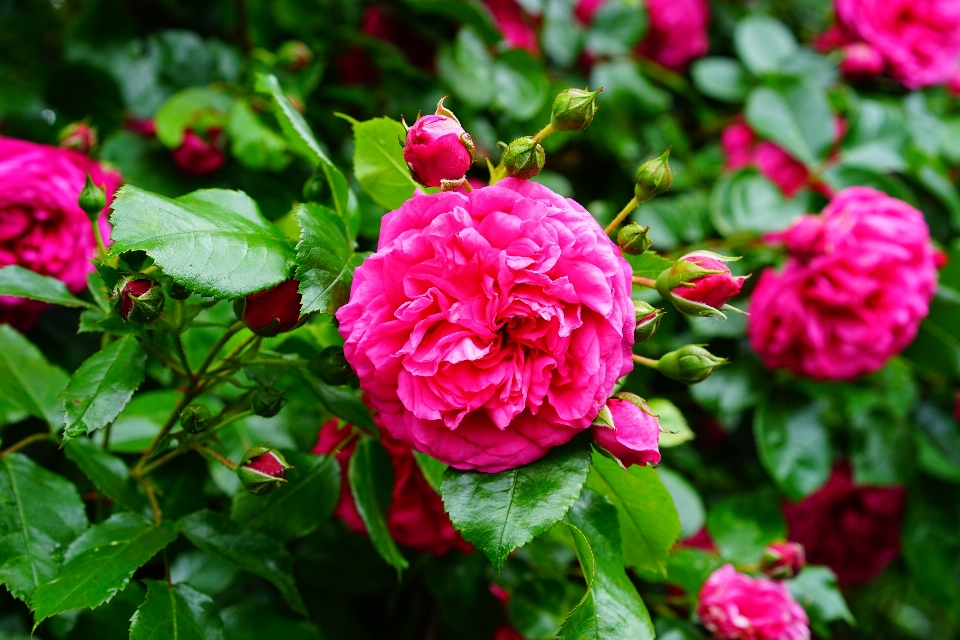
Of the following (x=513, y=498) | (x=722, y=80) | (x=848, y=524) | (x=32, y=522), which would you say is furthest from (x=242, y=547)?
(x=722, y=80)

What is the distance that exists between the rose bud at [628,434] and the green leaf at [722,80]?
1335 mm

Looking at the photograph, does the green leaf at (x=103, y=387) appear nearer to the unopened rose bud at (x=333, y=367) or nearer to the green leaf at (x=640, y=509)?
the unopened rose bud at (x=333, y=367)

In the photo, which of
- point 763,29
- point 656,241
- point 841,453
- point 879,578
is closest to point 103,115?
point 656,241

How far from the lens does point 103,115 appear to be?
1428mm

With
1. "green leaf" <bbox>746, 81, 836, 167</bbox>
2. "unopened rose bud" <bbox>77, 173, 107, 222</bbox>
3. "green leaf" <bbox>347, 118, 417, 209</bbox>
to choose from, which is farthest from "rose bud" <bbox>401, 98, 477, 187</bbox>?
"green leaf" <bbox>746, 81, 836, 167</bbox>

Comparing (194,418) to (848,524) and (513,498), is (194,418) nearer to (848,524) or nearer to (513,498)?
(513,498)

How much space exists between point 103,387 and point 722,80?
154 centimetres

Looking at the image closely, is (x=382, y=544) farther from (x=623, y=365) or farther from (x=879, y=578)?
(x=879, y=578)

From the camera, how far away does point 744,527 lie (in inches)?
52.1

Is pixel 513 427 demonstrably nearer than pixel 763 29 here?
Yes

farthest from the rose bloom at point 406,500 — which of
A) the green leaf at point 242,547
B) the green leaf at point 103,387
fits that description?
the green leaf at point 103,387

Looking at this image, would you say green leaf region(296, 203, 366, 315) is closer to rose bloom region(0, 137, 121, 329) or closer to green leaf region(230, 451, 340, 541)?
green leaf region(230, 451, 340, 541)

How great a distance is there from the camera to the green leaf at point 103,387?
0.71 m

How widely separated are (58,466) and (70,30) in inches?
33.4
